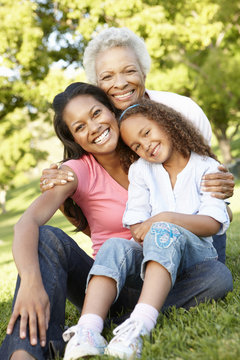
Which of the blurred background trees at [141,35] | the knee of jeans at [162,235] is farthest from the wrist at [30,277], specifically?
the blurred background trees at [141,35]

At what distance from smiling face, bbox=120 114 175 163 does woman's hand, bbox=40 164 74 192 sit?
18.9 inches

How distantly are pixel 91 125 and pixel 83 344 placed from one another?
141cm

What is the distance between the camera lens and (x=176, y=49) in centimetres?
1414

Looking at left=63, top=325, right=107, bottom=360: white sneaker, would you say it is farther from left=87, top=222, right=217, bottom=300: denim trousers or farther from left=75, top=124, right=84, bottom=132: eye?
left=75, top=124, right=84, bottom=132: eye

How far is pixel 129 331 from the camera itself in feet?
6.67

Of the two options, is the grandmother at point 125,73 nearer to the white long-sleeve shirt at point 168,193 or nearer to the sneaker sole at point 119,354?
the white long-sleeve shirt at point 168,193

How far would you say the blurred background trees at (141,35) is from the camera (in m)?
12.4

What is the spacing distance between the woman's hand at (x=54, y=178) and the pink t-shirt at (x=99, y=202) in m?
0.13

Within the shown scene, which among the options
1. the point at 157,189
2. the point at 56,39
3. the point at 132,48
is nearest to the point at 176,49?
the point at 56,39

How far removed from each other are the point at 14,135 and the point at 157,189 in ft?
71.0

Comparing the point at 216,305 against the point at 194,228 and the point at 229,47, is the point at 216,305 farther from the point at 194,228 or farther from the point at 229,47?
the point at 229,47

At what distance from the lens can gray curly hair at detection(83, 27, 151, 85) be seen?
11.5 feet

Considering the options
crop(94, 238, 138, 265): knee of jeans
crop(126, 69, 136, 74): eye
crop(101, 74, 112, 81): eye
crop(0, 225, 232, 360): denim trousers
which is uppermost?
crop(126, 69, 136, 74): eye

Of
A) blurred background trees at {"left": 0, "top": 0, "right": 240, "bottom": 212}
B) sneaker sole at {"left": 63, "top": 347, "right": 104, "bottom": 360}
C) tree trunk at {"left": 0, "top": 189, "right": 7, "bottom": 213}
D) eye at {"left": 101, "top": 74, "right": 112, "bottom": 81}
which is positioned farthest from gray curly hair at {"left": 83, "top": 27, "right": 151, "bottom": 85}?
tree trunk at {"left": 0, "top": 189, "right": 7, "bottom": 213}
